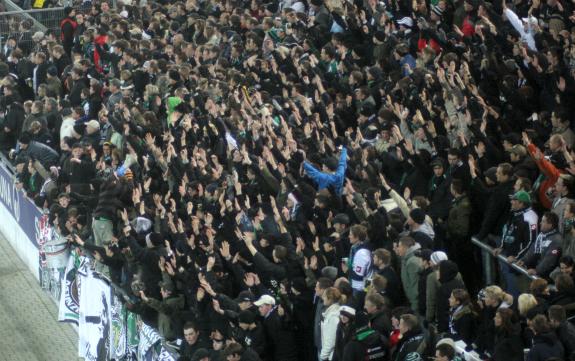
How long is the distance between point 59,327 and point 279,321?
6165 millimetres

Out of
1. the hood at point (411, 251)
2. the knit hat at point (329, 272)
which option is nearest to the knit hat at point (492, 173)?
the hood at point (411, 251)

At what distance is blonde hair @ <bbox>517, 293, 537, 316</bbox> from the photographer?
11.8 meters

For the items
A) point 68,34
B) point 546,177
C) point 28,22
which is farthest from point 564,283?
point 28,22

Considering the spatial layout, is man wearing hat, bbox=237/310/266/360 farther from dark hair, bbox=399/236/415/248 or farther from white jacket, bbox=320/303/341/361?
dark hair, bbox=399/236/415/248

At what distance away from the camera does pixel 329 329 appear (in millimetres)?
13102

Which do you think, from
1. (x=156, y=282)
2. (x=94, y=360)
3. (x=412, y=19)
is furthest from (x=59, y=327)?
(x=412, y=19)

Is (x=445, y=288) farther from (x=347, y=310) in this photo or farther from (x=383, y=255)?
(x=347, y=310)

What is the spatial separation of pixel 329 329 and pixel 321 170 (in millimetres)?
3736

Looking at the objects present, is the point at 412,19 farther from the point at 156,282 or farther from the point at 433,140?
the point at 156,282

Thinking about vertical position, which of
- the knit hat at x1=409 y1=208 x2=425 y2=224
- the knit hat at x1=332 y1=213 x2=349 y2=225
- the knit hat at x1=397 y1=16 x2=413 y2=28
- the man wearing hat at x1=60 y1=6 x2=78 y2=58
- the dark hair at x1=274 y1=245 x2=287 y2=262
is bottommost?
the dark hair at x1=274 y1=245 x2=287 y2=262

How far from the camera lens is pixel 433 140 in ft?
52.3

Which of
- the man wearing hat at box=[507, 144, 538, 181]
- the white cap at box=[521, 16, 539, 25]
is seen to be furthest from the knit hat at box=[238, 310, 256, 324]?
the white cap at box=[521, 16, 539, 25]

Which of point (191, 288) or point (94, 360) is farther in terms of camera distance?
point (94, 360)

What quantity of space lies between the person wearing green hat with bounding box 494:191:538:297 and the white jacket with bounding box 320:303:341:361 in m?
1.93
